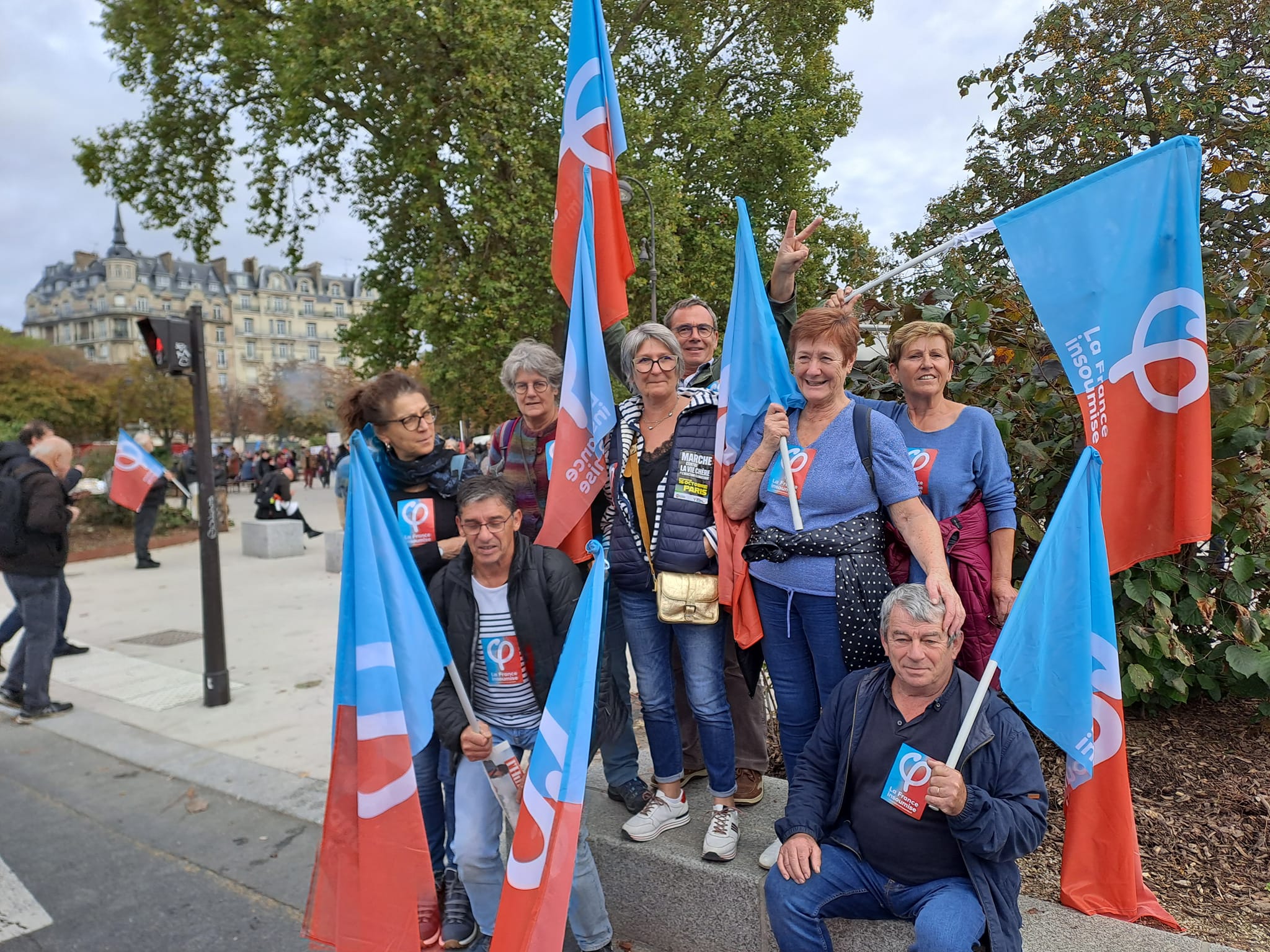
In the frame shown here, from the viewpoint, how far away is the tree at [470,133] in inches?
544

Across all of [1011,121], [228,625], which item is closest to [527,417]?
[228,625]

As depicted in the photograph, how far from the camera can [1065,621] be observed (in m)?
2.49

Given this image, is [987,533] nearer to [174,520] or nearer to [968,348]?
[968,348]

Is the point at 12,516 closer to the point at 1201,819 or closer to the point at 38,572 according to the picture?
the point at 38,572

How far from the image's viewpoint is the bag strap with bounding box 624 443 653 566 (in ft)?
10.1

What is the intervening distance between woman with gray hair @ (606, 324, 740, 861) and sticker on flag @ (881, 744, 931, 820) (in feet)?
2.47

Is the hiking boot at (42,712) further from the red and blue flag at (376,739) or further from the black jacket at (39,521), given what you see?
the red and blue flag at (376,739)

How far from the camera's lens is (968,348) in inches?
149

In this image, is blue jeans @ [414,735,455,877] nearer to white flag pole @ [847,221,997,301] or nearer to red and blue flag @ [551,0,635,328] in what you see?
red and blue flag @ [551,0,635,328]

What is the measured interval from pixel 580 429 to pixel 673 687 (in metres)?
1.04

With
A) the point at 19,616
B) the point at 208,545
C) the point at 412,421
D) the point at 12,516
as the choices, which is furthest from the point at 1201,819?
the point at 19,616

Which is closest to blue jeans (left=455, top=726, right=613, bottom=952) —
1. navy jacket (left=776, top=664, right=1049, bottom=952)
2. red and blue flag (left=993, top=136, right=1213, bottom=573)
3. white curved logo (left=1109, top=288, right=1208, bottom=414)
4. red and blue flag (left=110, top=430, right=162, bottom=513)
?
navy jacket (left=776, top=664, right=1049, bottom=952)

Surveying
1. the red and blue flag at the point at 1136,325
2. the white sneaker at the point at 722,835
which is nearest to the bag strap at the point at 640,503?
the white sneaker at the point at 722,835

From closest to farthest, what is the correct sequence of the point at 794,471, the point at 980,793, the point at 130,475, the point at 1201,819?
the point at 980,793, the point at 794,471, the point at 1201,819, the point at 130,475
